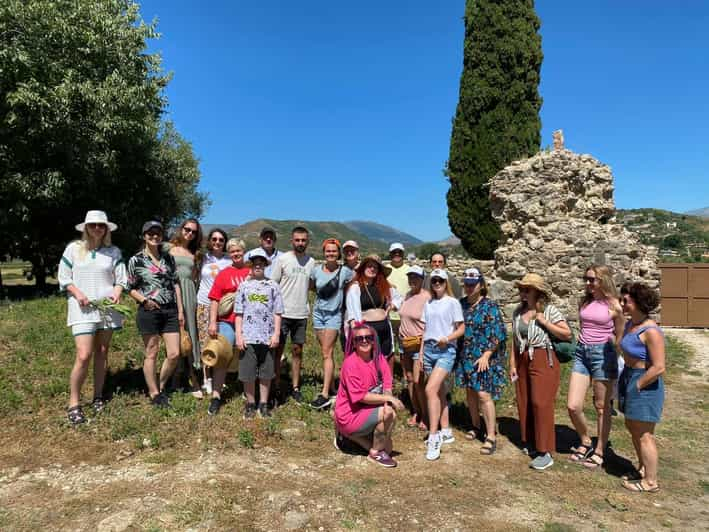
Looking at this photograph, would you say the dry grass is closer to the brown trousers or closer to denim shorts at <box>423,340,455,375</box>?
the brown trousers

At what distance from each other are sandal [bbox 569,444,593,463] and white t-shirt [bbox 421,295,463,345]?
182 cm

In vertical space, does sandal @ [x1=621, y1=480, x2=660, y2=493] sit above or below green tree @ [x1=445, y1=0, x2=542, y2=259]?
below

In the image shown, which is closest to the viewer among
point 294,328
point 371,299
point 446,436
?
point 446,436

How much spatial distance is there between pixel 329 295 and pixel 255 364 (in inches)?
50.0

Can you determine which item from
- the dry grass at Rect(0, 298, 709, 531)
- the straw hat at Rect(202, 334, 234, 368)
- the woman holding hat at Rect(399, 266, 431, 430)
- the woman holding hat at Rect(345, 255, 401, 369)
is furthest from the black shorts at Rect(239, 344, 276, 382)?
the woman holding hat at Rect(399, 266, 431, 430)

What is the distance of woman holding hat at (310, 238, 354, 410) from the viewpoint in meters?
5.80

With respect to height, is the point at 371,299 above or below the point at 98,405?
above

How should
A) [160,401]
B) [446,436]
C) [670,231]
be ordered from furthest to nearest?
[670,231] < [160,401] < [446,436]

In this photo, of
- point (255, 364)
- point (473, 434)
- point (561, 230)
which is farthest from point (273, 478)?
point (561, 230)

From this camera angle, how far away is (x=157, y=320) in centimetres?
549

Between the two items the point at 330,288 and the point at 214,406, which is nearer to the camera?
the point at 214,406

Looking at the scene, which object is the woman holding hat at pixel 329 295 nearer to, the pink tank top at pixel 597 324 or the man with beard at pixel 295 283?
the man with beard at pixel 295 283

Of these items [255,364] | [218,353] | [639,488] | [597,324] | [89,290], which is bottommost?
[639,488]

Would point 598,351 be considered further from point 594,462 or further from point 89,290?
point 89,290
